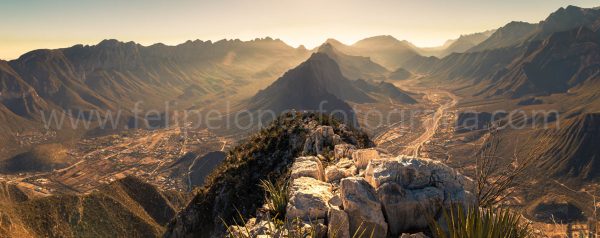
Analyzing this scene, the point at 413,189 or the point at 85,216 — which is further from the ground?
the point at 413,189

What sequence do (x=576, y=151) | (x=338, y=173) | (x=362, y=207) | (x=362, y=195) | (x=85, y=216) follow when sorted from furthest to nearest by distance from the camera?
(x=576, y=151)
(x=85, y=216)
(x=338, y=173)
(x=362, y=195)
(x=362, y=207)

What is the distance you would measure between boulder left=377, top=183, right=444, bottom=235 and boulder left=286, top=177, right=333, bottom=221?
85.2 inches

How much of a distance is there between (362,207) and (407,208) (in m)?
1.63

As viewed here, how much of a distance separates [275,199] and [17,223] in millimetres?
62520

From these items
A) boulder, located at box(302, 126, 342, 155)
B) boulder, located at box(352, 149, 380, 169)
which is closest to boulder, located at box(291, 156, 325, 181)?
boulder, located at box(352, 149, 380, 169)

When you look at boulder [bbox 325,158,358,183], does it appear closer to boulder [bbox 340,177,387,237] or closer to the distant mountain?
boulder [bbox 340,177,387,237]

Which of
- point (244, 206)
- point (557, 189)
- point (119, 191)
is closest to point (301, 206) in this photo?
point (244, 206)

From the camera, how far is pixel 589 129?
6668 inches

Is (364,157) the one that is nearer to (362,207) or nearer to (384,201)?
(384,201)

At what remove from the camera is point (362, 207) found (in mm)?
12648

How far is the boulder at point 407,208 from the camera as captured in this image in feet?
42.5

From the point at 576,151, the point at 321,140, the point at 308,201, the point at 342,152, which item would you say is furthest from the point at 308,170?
the point at 576,151

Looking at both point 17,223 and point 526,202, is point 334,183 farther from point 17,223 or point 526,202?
point 526,202

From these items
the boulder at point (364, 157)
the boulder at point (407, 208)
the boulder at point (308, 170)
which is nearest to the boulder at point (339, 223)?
the boulder at point (407, 208)
